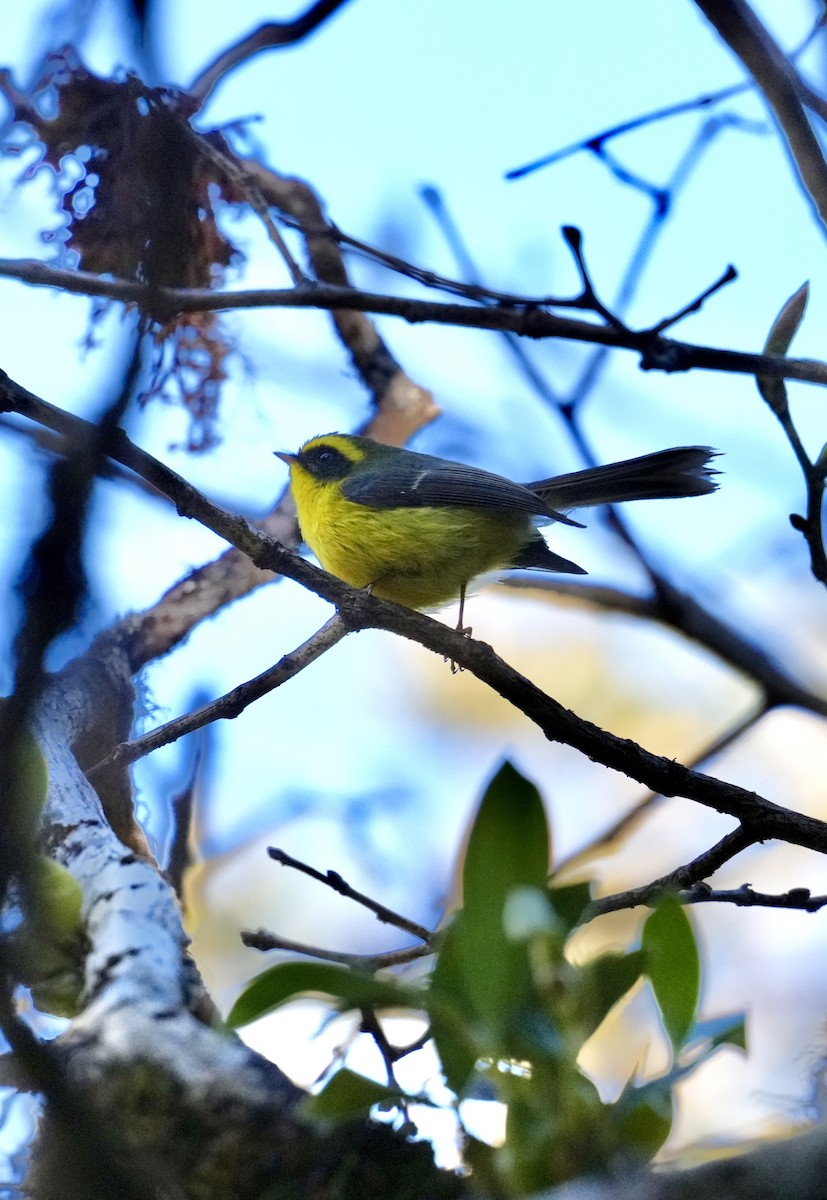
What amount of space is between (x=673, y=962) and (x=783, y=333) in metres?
1.64

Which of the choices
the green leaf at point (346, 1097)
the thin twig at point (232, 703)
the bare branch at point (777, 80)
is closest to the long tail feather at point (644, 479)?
the bare branch at point (777, 80)

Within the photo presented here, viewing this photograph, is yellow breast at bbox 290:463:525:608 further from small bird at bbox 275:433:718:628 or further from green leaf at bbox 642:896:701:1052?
green leaf at bbox 642:896:701:1052

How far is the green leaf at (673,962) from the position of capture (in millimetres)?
815

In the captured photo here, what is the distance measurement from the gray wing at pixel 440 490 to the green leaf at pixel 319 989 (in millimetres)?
2611

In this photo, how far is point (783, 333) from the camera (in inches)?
85.5

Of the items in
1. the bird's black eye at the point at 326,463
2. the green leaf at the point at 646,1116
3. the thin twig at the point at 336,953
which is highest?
the bird's black eye at the point at 326,463

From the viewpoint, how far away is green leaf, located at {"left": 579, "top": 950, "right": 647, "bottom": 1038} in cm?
78

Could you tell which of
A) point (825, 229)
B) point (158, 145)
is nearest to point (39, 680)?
point (158, 145)

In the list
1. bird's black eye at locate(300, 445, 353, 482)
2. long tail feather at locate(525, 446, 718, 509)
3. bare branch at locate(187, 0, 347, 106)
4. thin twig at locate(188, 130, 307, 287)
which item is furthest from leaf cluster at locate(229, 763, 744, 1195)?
bird's black eye at locate(300, 445, 353, 482)

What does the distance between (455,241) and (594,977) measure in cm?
249

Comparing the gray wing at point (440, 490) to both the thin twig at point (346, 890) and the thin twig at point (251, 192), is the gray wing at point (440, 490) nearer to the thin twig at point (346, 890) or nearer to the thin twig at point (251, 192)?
the thin twig at point (251, 192)

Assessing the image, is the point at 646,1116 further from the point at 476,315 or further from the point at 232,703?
the point at 476,315

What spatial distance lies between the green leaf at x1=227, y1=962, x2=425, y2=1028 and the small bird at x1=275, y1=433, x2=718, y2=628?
2563 mm

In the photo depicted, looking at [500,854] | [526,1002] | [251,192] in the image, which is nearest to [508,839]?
[500,854]
